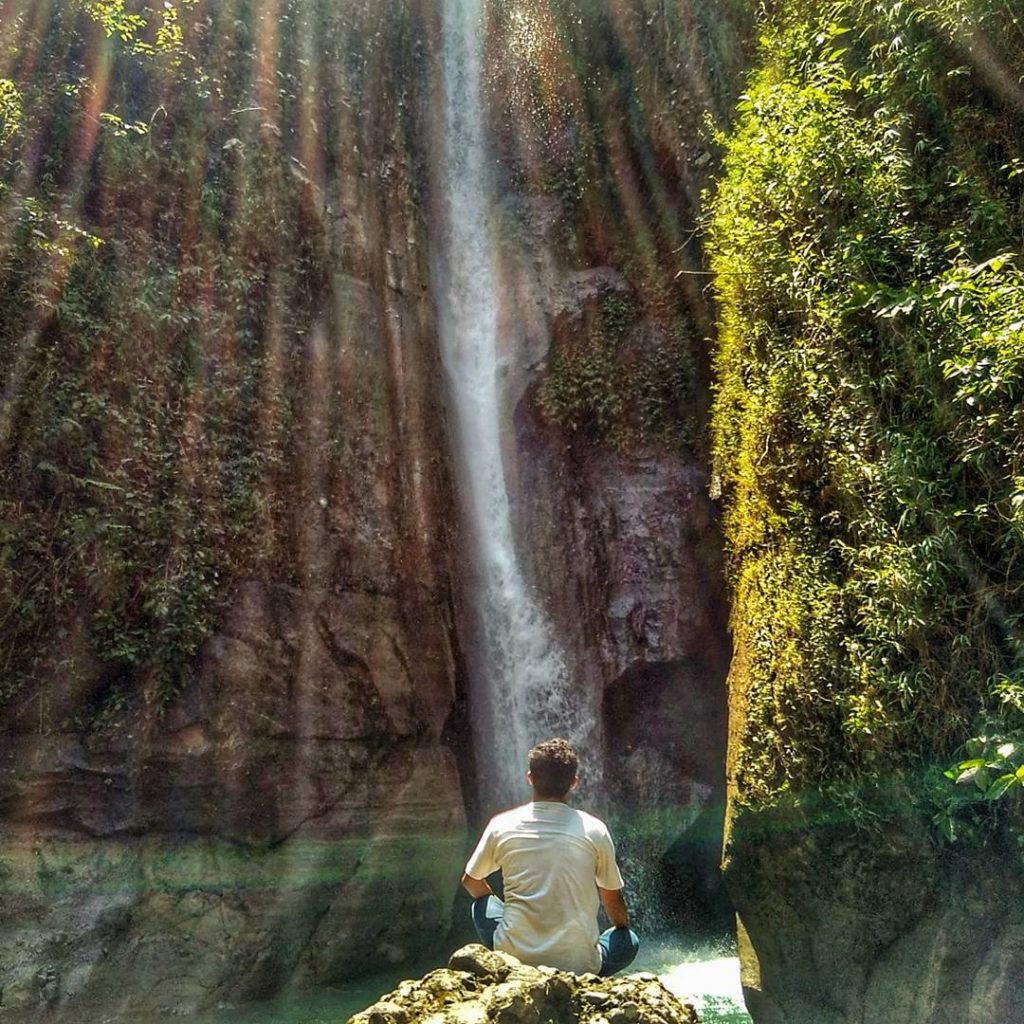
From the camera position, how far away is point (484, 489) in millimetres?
10898

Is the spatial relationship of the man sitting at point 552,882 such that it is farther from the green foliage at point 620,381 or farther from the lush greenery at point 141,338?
the green foliage at point 620,381

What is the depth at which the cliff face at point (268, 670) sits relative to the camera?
257 inches

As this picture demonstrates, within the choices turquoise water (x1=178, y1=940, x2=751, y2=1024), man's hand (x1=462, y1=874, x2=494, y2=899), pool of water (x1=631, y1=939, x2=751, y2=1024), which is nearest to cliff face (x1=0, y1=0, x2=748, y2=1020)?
turquoise water (x1=178, y1=940, x2=751, y2=1024)

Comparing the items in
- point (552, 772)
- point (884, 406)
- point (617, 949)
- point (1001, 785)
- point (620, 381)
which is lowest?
point (617, 949)

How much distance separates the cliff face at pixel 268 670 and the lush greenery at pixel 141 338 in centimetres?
4

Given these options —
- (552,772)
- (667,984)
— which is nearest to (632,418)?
(667,984)

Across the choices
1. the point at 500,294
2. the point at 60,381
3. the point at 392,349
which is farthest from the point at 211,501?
the point at 500,294

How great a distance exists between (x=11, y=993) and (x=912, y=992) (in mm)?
5969

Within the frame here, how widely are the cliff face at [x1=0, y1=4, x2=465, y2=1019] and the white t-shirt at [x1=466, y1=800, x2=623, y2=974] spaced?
13.8ft

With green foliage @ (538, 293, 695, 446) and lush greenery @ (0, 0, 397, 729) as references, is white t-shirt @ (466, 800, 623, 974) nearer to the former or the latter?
lush greenery @ (0, 0, 397, 729)

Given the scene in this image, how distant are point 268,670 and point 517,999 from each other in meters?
5.50

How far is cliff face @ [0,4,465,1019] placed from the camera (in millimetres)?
6520

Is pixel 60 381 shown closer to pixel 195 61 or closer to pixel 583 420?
pixel 195 61

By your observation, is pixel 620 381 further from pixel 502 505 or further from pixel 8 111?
pixel 8 111
